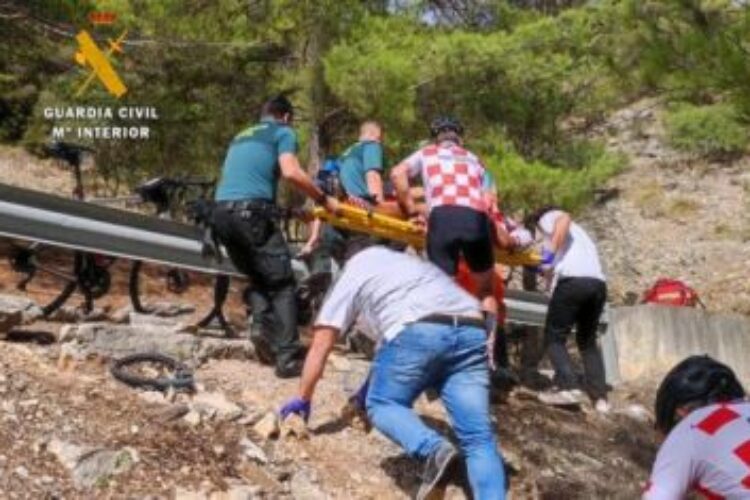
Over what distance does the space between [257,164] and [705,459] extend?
3940mm

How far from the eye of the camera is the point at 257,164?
20.8 feet

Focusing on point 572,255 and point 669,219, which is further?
point 669,219

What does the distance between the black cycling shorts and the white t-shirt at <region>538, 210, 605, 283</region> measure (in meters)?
1.74

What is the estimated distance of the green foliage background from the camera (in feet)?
40.7

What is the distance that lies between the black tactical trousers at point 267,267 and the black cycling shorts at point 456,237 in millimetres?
868

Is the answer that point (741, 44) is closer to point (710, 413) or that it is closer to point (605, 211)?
point (710, 413)

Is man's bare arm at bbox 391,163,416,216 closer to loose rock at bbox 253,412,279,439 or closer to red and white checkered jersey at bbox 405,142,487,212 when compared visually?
red and white checkered jersey at bbox 405,142,487,212

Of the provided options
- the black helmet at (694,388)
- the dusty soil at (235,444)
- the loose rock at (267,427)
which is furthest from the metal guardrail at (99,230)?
the black helmet at (694,388)

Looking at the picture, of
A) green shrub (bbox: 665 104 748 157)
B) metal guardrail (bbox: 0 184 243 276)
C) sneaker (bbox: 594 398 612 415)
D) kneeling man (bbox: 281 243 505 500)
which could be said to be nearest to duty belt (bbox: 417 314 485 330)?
kneeling man (bbox: 281 243 505 500)

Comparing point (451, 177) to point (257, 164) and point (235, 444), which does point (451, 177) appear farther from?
point (235, 444)

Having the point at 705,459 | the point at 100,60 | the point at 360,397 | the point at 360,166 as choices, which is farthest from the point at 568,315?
the point at 100,60

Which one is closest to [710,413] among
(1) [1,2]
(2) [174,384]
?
(2) [174,384]

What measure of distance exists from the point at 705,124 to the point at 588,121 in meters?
1.92

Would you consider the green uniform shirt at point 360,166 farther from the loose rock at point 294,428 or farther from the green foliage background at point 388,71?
the green foliage background at point 388,71
